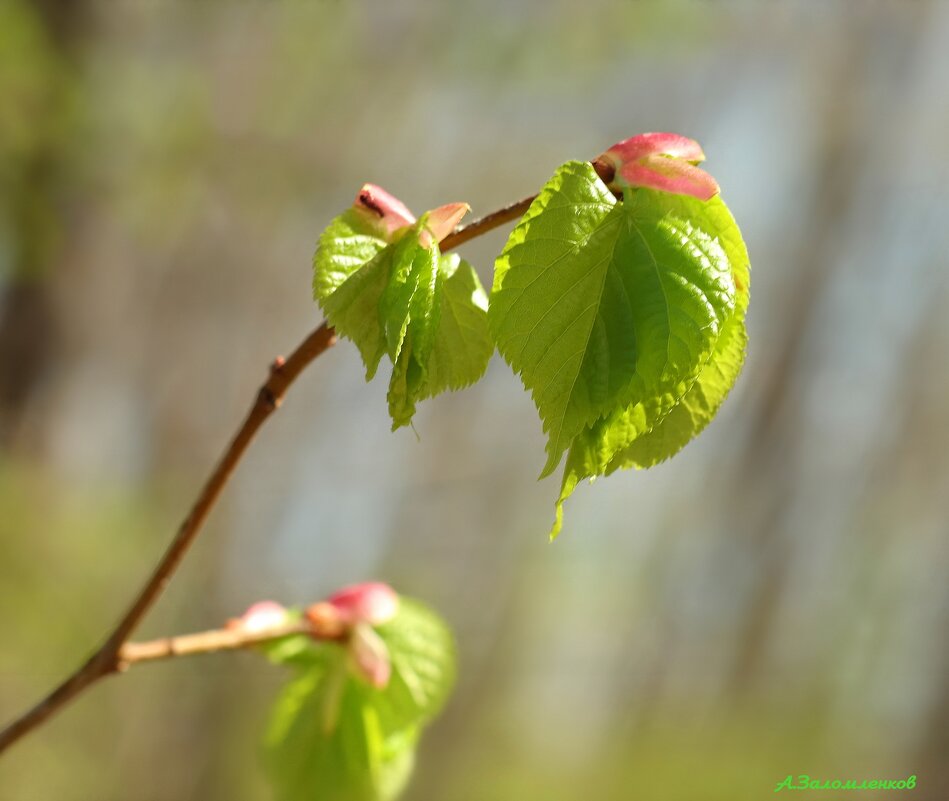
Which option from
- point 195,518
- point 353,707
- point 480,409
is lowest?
point 353,707

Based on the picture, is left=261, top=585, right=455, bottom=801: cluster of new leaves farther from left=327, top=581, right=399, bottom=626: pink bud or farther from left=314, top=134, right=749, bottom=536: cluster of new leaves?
left=314, top=134, right=749, bottom=536: cluster of new leaves

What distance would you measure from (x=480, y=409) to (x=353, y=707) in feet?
11.2

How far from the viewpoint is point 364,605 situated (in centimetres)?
65

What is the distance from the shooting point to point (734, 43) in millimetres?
3898

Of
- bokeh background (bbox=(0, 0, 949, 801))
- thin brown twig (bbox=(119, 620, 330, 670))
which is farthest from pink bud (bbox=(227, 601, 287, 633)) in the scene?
bokeh background (bbox=(0, 0, 949, 801))

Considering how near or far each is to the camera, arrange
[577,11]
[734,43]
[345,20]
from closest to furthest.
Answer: [345,20], [577,11], [734,43]

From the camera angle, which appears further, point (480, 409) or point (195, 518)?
point (480, 409)

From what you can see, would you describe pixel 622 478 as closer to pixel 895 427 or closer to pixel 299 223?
pixel 895 427

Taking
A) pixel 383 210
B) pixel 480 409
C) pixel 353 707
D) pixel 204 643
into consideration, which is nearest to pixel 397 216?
pixel 383 210

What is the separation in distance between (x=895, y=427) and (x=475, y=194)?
78.8 inches

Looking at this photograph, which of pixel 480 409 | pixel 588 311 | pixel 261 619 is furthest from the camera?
pixel 480 409

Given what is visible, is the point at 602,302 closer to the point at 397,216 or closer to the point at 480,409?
the point at 397,216

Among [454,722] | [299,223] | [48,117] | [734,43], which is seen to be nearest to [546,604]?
[454,722]

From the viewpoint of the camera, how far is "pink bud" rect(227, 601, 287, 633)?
2.04 feet
